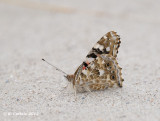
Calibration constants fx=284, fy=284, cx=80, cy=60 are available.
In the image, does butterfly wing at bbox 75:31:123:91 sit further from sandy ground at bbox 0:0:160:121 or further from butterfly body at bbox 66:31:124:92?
sandy ground at bbox 0:0:160:121

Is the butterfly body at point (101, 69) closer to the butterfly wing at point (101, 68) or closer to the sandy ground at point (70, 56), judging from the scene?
the butterfly wing at point (101, 68)

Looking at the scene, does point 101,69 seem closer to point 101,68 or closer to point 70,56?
point 101,68

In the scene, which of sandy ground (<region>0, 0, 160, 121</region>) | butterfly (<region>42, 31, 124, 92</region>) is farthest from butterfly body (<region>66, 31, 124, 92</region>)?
sandy ground (<region>0, 0, 160, 121</region>)

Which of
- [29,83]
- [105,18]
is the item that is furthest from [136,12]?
[29,83]

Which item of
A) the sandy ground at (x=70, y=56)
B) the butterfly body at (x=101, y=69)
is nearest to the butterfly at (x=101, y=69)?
the butterfly body at (x=101, y=69)

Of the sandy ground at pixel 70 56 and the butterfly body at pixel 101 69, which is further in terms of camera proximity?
the butterfly body at pixel 101 69

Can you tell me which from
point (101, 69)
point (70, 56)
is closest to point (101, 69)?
point (101, 69)
